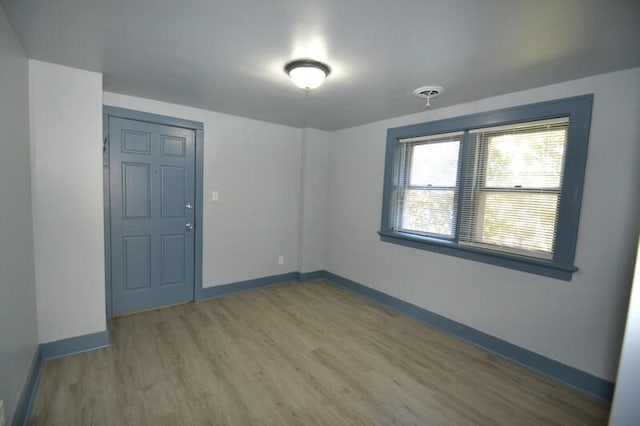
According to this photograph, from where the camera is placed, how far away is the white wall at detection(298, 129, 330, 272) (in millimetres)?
4219

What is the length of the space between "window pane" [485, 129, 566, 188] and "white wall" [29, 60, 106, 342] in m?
3.43

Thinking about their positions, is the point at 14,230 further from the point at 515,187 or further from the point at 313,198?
the point at 515,187

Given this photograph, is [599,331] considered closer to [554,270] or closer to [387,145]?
[554,270]

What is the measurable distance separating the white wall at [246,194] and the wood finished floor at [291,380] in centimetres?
93

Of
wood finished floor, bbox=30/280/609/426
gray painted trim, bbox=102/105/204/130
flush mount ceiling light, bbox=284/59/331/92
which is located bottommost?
wood finished floor, bbox=30/280/609/426

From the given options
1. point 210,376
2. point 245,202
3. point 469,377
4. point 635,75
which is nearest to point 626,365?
point 469,377

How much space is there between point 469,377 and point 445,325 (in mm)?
739

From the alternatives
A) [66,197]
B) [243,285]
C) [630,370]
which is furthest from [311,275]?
[630,370]

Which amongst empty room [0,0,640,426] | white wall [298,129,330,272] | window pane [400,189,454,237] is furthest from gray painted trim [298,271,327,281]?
window pane [400,189,454,237]

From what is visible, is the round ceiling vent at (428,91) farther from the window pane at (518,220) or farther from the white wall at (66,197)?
the white wall at (66,197)

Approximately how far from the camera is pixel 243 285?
12.6ft

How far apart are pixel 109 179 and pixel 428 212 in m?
3.37

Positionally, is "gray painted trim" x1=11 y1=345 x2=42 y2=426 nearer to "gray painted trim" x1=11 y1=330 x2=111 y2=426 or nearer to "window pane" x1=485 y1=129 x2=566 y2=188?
"gray painted trim" x1=11 y1=330 x2=111 y2=426

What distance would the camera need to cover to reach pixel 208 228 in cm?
352
